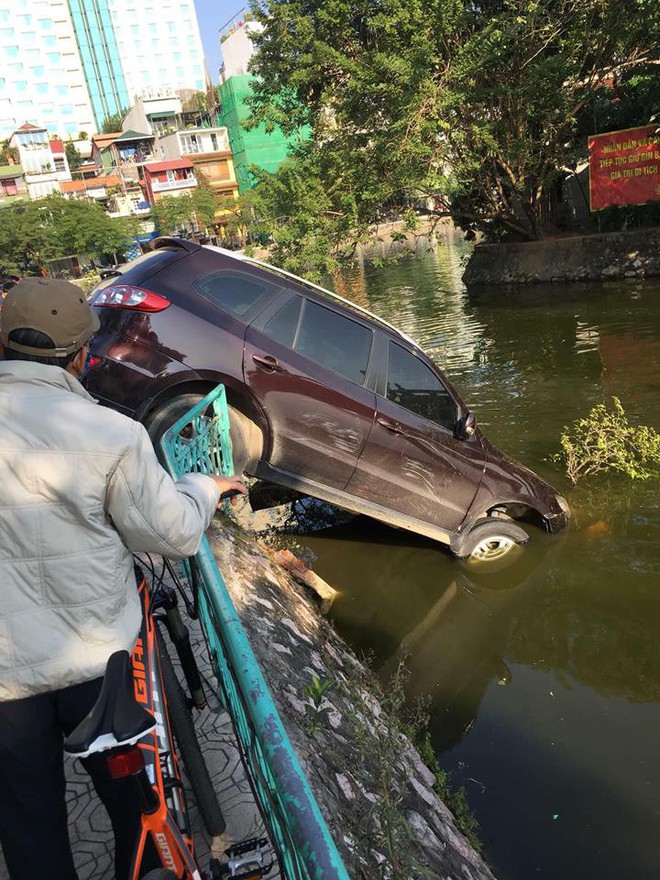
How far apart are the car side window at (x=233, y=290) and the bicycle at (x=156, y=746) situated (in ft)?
8.28

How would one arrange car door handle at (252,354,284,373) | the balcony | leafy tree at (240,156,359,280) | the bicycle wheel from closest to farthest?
the bicycle wheel < car door handle at (252,354,284,373) < leafy tree at (240,156,359,280) < the balcony

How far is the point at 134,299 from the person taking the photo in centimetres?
426

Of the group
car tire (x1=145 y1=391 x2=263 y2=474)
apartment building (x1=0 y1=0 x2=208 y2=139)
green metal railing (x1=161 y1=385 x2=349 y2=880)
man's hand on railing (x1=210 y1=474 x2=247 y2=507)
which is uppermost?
apartment building (x1=0 y1=0 x2=208 y2=139)

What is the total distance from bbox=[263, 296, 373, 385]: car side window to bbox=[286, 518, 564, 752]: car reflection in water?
1.81 meters

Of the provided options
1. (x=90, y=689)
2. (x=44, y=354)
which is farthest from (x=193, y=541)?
(x=44, y=354)

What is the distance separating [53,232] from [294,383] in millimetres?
55678

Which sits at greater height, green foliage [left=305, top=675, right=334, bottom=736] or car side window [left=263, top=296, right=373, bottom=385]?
car side window [left=263, top=296, right=373, bottom=385]

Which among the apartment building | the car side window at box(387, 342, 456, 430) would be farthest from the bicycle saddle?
the apartment building

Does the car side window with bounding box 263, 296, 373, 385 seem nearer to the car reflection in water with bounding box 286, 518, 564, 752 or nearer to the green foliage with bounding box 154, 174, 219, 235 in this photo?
the car reflection in water with bounding box 286, 518, 564, 752

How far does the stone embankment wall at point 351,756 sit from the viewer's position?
219 centimetres

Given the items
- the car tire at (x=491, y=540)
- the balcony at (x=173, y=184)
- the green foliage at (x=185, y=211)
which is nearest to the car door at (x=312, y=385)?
the car tire at (x=491, y=540)

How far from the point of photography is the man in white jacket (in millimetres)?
1521

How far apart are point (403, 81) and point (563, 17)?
427 cm

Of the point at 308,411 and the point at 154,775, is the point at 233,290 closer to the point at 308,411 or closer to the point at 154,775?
the point at 308,411
